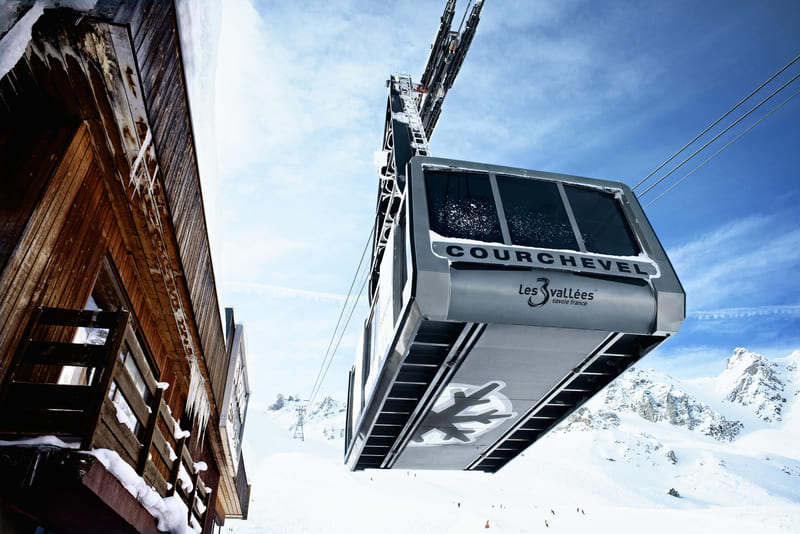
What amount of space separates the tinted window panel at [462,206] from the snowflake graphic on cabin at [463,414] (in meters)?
3.23

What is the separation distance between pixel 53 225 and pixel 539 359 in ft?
21.6

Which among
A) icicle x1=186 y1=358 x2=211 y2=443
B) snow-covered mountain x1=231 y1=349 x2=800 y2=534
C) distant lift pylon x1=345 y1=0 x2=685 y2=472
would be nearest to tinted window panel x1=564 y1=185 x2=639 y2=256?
distant lift pylon x1=345 y1=0 x2=685 y2=472

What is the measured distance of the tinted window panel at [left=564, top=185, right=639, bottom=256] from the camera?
23.0ft

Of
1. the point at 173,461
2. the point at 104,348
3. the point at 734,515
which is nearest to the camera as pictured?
the point at 104,348

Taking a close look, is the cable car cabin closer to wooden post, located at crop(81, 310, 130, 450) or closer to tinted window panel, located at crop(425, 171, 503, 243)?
tinted window panel, located at crop(425, 171, 503, 243)

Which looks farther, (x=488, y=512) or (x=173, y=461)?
(x=488, y=512)

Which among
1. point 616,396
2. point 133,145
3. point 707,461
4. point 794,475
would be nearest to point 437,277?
point 133,145

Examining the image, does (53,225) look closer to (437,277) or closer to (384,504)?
(437,277)

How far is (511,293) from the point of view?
6.18 metres

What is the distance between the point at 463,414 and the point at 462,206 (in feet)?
16.0

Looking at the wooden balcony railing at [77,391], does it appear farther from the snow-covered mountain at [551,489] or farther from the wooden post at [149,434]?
the snow-covered mountain at [551,489]

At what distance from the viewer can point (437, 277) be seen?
5.86 meters

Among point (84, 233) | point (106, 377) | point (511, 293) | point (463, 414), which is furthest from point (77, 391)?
point (463, 414)

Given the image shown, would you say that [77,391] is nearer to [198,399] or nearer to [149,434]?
[149,434]
